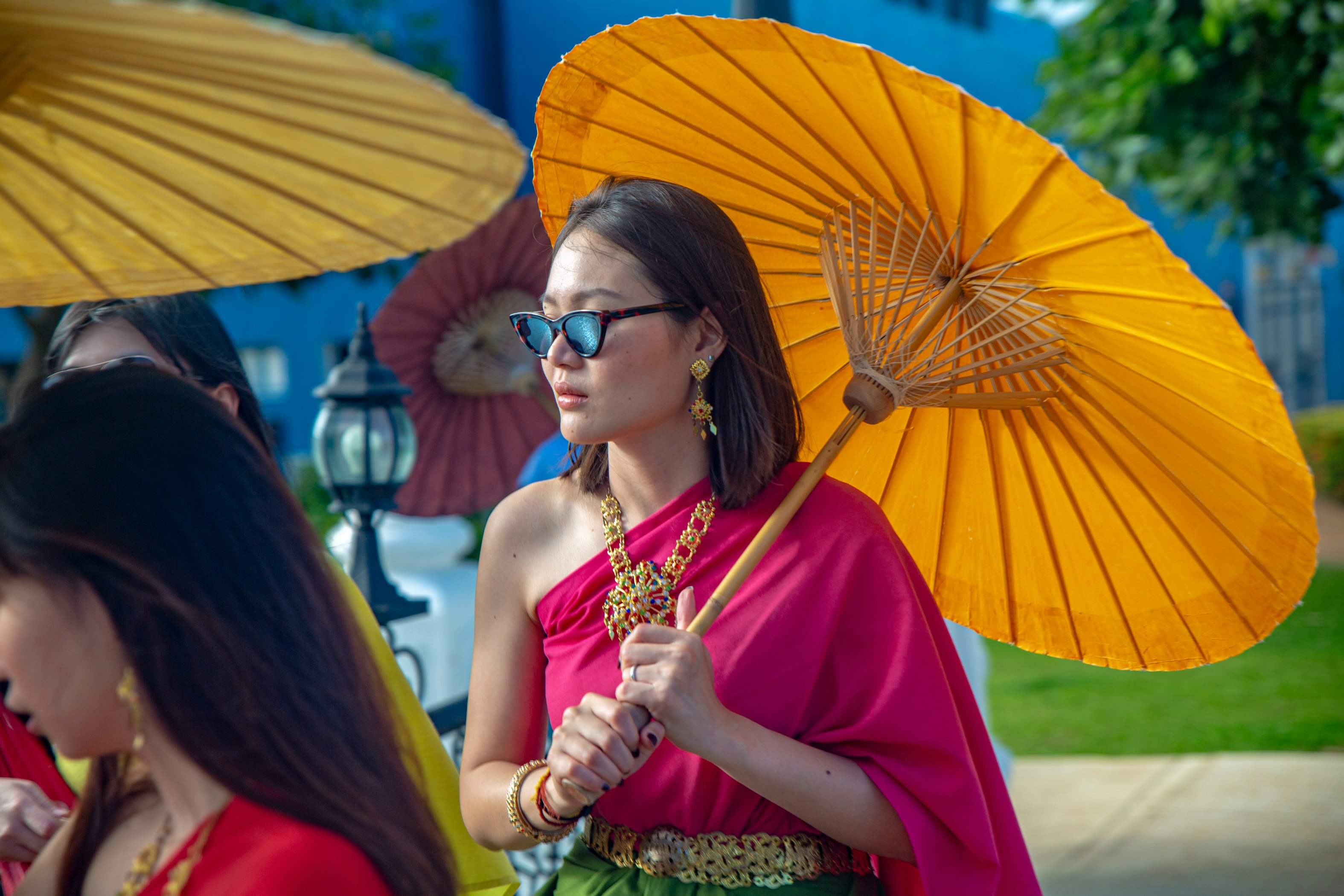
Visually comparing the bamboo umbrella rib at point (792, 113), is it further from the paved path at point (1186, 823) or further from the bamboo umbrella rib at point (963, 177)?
the paved path at point (1186, 823)

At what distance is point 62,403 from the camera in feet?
3.93

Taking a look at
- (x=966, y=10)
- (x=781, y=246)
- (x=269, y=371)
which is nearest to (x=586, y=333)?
(x=781, y=246)

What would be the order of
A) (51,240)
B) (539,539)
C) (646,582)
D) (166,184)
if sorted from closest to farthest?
(166,184) < (51,240) < (646,582) < (539,539)

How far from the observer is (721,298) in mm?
1901

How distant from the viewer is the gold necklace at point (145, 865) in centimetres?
118

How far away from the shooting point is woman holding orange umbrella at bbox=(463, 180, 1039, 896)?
5.79 ft

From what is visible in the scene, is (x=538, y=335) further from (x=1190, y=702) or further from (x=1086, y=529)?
(x=1190, y=702)

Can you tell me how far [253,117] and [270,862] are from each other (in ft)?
2.38

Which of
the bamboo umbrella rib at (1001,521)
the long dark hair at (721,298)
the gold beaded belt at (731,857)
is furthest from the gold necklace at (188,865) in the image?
the bamboo umbrella rib at (1001,521)

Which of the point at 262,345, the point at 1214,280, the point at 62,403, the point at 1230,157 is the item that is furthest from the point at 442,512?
the point at 1214,280

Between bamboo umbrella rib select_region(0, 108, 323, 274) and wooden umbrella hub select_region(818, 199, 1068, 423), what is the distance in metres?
0.85

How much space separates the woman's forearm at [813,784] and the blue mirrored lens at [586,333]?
562 mm

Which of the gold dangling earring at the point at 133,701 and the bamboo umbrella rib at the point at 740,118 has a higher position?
the bamboo umbrella rib at the point at 740,118

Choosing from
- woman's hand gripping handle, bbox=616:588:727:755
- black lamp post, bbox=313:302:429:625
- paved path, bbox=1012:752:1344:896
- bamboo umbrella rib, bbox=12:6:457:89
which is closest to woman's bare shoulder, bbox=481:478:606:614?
woman's hand gripping handle, bbox=616:588:727:755
